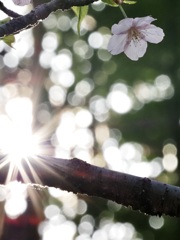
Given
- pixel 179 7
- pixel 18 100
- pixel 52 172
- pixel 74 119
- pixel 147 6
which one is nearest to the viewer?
pixel 52 172

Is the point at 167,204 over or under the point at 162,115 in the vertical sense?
over

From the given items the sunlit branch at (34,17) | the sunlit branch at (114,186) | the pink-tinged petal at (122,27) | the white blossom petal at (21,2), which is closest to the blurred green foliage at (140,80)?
the pink-tinged petal at (122,27)

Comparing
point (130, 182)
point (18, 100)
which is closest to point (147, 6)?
point (18, 100)

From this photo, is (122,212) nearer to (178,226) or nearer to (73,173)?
(178,226)

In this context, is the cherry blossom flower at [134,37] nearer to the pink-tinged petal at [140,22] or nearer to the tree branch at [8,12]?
the pink-tinged petal at [140,22]

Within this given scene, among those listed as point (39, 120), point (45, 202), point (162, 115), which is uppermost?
point (39, 120)

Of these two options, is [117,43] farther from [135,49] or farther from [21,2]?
[21,2]

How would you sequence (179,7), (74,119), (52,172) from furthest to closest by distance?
(74,119)
(179,7)
(52,172)
